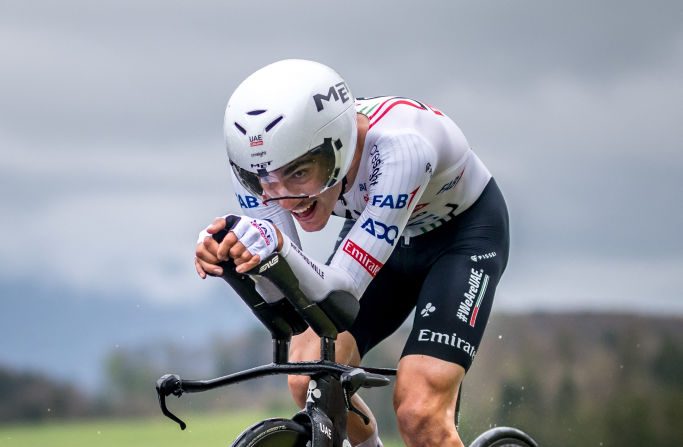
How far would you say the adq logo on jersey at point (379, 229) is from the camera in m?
4.55

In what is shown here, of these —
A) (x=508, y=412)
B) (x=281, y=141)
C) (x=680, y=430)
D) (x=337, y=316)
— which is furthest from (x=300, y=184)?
(x=680, y=430)

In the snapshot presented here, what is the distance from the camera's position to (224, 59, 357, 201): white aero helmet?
14.2 ft

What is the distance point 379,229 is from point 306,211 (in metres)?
0.31

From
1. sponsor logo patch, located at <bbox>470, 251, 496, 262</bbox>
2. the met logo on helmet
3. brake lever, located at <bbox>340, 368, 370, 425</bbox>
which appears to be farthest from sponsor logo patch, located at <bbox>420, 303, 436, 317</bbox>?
the met logo on helmet

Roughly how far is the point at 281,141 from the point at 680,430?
6876 mm

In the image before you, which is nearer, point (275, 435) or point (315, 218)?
point (275, 435)

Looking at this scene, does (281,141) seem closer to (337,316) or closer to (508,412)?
(337,316)

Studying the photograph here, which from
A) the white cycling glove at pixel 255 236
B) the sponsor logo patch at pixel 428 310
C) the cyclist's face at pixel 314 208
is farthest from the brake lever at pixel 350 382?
the sponsor logo patch at pixel 428 310

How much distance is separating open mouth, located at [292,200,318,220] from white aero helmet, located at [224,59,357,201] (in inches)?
3.5

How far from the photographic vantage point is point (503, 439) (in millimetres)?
5734

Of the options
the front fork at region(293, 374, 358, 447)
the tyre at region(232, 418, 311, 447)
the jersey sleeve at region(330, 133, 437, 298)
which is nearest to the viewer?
the tyre at region(232, 418, 311, 447)

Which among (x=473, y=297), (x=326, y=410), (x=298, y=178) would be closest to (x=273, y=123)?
(x=298, y=178)

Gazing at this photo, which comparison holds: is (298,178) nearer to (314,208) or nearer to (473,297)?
(314,208)

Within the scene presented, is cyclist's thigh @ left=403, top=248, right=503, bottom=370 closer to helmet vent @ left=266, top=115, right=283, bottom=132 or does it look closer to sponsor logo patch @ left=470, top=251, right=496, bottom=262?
sponsor logo patch @ left=470, top=251, right=496, bottom=262
